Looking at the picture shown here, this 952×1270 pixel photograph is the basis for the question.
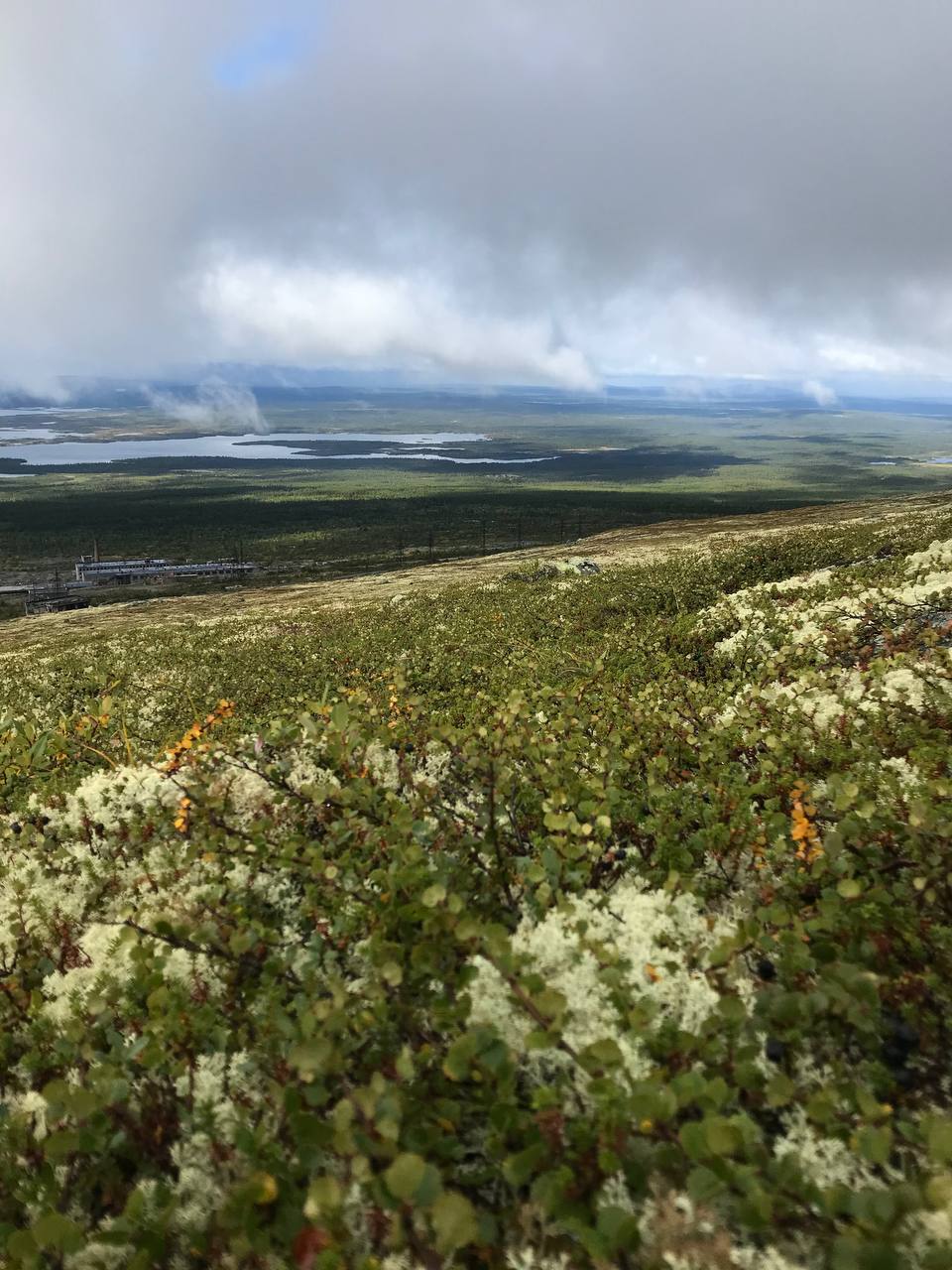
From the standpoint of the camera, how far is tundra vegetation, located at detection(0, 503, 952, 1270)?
255cm

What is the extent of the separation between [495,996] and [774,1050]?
4.68ft

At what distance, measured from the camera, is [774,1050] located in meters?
3.31

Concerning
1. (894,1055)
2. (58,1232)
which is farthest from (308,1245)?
(894,1055)

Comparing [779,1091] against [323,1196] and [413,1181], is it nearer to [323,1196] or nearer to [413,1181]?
[413,1181]

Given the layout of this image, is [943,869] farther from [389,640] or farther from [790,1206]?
[389,640]

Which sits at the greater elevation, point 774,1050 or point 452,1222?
point 452,1222

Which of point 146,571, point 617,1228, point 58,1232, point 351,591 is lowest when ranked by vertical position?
point 146,571

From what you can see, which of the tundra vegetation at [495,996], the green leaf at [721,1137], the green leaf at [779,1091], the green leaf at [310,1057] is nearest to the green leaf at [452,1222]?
the tundra vegetation at [495,996]

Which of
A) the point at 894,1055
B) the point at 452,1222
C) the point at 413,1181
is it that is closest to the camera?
the point at 452,1222

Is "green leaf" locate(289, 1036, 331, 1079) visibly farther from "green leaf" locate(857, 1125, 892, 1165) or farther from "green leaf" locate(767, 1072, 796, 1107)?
"green leaf" locate(857, 1125, 892, 1165)

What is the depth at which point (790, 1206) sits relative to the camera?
248cm

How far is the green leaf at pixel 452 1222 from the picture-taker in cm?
217

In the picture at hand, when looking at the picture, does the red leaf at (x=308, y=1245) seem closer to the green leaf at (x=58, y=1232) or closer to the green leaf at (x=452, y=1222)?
the green leaf at (x=452, y=1222)

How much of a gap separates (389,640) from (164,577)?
136 m
